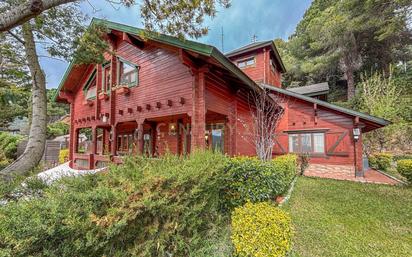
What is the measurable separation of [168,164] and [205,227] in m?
1.41

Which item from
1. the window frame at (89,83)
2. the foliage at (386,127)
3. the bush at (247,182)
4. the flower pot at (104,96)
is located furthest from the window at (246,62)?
the bush at (247,182)

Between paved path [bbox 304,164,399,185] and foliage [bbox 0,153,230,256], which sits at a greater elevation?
foliage [bbox 0,153,230,256]

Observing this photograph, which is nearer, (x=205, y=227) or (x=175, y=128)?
(x=205, y=227)

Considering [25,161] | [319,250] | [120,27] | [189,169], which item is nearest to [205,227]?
[189,169]

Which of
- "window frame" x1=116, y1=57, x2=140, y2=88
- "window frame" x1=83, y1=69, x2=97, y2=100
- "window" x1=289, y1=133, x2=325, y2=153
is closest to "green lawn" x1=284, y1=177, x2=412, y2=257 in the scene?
"window" x1=289, y1=133, x2=325, y2=153

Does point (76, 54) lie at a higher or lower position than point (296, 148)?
higher

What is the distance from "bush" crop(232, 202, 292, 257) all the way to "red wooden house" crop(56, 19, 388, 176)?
3216mm

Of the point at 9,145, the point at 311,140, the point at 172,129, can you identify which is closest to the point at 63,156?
the point at 9,145

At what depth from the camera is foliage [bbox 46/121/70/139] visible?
22109 mm

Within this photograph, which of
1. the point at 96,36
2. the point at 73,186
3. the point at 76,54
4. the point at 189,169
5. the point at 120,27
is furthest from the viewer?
the point at 120,27

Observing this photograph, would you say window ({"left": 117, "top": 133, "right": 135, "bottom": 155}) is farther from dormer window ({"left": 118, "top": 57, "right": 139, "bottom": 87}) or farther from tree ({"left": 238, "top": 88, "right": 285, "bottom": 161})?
tree ({"left": 238, "top": 88, "right": 285, "bottom": 161})

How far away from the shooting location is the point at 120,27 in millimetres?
8453

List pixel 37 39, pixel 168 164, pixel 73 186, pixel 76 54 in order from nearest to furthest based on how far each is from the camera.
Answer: pixel 73 186
pixel 168 164
pixel 37 39
pixel 76 54

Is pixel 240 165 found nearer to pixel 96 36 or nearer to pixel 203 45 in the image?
pixel 203 45
